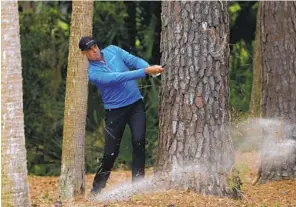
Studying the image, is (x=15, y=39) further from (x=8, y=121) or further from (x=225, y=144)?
(x=225, y=144)

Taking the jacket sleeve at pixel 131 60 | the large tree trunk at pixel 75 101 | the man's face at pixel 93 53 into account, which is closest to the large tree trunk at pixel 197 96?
the jacket sleeve at pixel 131 60

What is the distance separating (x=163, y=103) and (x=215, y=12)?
3.41ft

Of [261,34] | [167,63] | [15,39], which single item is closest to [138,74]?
[167,63]

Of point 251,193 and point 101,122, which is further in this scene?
point 101,122

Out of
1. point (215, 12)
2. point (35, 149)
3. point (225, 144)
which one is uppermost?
point (215, 12)

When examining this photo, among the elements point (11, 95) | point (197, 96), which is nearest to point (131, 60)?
point (197, 96)

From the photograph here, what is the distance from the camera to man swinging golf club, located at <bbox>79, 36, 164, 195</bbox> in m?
8.43

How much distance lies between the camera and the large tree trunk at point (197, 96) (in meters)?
8.09

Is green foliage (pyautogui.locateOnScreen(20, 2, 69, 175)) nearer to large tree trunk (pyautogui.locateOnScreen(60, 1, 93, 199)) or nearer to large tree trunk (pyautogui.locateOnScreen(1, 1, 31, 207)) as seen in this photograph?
large tree trunk (pyautogui.locateOnScreen(60, 1, 93, 199))

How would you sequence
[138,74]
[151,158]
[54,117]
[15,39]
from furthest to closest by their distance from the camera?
1. [54,117]
2. [151,158]
3. [138,74]
4. [15,39]

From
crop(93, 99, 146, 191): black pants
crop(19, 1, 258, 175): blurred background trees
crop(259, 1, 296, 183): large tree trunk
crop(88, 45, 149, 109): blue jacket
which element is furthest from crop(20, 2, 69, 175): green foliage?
crop(88, 45, 149, 109): blue jacket

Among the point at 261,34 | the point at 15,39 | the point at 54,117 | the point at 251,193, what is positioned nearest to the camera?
the point at 15,39

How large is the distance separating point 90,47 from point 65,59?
7807 millimetres

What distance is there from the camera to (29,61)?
16188 millimetres
